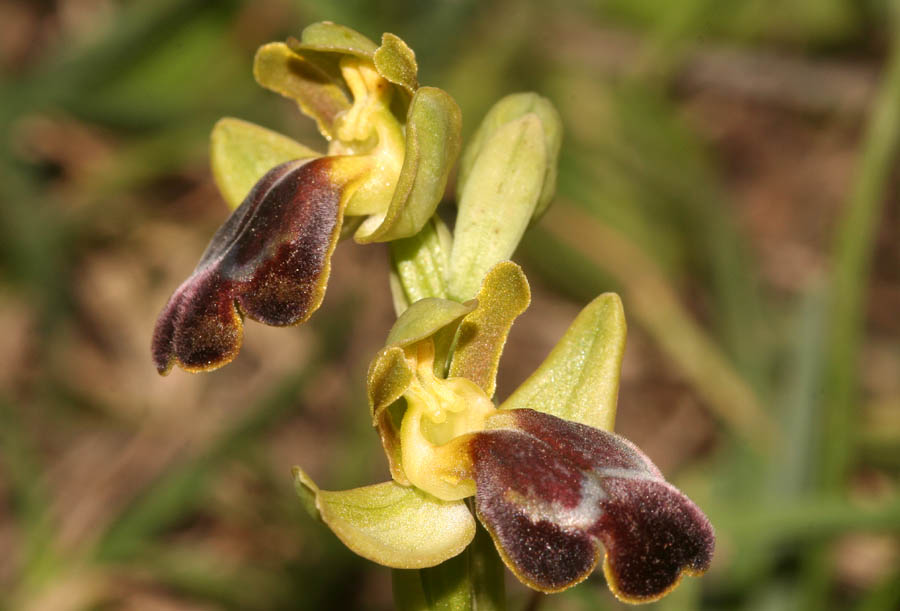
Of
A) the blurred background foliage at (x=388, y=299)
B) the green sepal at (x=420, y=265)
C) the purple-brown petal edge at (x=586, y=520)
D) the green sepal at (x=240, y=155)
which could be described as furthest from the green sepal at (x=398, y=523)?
the blurred background foliage at (x=388, y=299)

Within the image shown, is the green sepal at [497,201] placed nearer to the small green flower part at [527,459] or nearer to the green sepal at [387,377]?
the small green flower part at [527,459]

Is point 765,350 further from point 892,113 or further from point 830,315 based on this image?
point 892,113

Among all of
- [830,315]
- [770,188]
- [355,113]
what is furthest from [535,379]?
[770,188]

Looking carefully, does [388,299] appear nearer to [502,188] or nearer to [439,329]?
[502,188]

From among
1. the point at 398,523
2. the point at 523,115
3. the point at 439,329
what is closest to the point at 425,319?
the point at 439,329

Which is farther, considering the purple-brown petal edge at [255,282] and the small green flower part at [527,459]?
the purple-brown petal edge at [255,282]

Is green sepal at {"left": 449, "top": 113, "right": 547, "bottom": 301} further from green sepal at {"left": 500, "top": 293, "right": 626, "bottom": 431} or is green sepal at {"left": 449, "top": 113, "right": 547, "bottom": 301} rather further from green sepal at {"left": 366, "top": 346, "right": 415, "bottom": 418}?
green sepal at {"left": 366, "top": 346, "right": 415, "bottom": 418}
